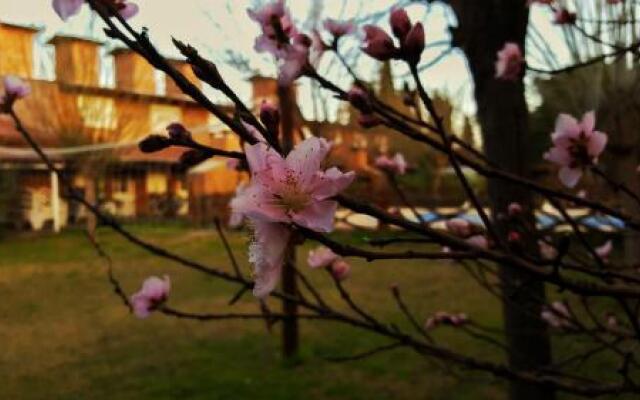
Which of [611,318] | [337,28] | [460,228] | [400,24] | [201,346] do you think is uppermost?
[337,28]

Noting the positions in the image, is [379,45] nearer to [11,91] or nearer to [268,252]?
[268,252]

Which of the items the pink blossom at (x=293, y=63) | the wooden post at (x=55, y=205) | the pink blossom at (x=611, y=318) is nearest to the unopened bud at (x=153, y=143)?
the pink blossom at (x=293, y=63)

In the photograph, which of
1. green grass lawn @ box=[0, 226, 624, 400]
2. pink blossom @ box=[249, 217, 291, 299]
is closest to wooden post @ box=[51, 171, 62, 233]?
green grass lawn @ box=[0, 226, 624, 400]

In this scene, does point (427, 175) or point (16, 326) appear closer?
point (16, 326)

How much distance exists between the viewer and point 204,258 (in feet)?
25.5

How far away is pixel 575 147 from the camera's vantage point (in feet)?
2.96

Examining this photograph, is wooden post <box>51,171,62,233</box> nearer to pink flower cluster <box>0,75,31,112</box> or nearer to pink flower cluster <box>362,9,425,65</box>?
pink flower cluster <box>0,75,31,112</box>

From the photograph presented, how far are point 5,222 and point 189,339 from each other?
6.47 metres

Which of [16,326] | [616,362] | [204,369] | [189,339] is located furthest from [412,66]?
[16,326]

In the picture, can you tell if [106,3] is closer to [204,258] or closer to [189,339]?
[189,339]

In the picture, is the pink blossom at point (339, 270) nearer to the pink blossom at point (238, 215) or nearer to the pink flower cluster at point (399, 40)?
the pink blossom at point (238, 215)

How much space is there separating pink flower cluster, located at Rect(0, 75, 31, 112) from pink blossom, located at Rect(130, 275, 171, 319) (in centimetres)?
38

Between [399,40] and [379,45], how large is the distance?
2 cm

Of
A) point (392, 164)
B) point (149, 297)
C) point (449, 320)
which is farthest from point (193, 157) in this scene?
point (449, 320)
